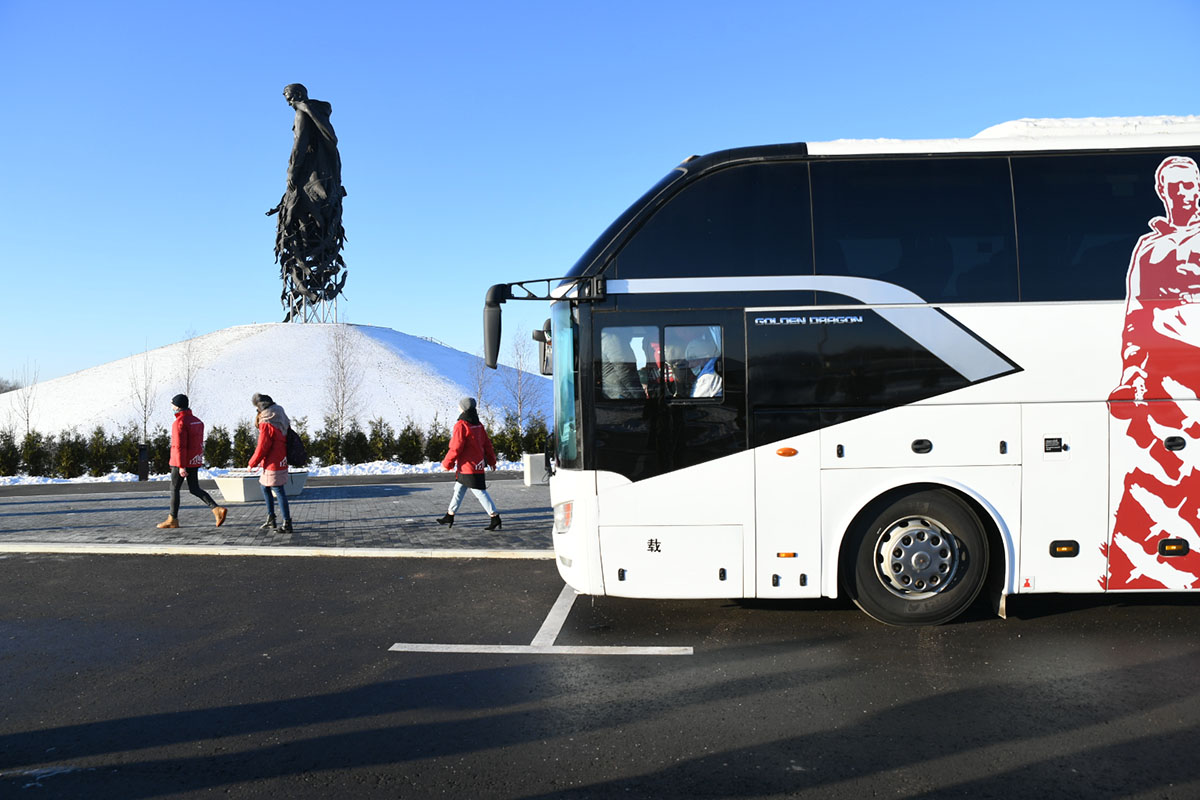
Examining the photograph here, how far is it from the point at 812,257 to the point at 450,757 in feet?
14.1

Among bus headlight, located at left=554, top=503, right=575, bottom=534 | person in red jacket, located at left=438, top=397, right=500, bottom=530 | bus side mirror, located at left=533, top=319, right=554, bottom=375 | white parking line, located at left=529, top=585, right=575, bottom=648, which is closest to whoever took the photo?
white parking line, located at left=529, top=585, right=575, bottom=648

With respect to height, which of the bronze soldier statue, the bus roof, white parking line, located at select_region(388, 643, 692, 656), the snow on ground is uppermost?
the bronze soldier statue

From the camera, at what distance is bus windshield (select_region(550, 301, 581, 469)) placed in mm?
6543

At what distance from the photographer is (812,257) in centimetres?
631

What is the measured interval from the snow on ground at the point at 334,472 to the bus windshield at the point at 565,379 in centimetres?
1670

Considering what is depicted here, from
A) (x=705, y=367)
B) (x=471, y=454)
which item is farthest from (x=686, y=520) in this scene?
(x=471, y=454)

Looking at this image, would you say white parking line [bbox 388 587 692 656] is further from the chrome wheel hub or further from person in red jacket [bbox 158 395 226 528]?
person in red jacket [bbox 158 395 226 528]

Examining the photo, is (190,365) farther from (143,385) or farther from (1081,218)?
(1081,218)

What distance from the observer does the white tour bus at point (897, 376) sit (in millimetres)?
6199

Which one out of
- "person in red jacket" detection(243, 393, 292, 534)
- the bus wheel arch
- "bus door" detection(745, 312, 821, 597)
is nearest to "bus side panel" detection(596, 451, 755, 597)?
"bus door" detection(745, 312, 821, 597)

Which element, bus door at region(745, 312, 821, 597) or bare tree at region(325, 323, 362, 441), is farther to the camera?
bare tree at region(325, 323, 362, 441)

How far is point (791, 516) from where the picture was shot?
6.30 metres

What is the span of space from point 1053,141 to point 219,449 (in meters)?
24.8

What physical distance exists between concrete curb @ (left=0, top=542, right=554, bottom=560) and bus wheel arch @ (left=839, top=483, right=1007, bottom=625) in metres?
4.18
